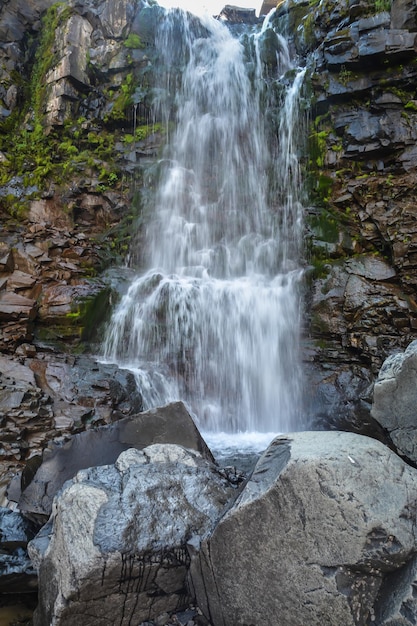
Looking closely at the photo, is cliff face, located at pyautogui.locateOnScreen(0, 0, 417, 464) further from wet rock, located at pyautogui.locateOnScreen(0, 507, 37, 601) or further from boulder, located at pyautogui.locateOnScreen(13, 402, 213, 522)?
wet rock, located at pyautogui.locateOnScreen(0, 507, 37, 601)

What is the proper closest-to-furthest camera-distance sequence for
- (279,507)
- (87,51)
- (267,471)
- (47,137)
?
(279,507), (267,471), (47,137), (87,51)

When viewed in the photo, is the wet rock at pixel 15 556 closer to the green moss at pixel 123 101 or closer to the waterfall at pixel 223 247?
the waterfall at pixel 223 247

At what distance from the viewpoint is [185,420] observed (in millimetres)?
5191

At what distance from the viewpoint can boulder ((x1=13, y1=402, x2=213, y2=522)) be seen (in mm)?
4754

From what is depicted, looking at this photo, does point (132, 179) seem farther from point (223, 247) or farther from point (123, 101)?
point (223, 247)

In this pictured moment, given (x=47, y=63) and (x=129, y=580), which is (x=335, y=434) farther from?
(x=47, y=63)

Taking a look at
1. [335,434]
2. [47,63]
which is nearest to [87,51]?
[47,63]

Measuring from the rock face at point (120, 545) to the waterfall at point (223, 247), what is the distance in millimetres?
4970

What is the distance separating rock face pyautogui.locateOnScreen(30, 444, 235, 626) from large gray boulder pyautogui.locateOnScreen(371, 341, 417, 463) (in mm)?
1582

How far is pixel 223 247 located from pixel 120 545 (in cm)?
1035

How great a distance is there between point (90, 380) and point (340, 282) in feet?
20.5

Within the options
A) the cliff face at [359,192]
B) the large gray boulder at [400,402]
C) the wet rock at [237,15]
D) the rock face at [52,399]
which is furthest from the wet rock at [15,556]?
the wet rock at [237,15]

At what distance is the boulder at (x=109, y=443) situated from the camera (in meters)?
4.75

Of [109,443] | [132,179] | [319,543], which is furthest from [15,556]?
[132,179]
